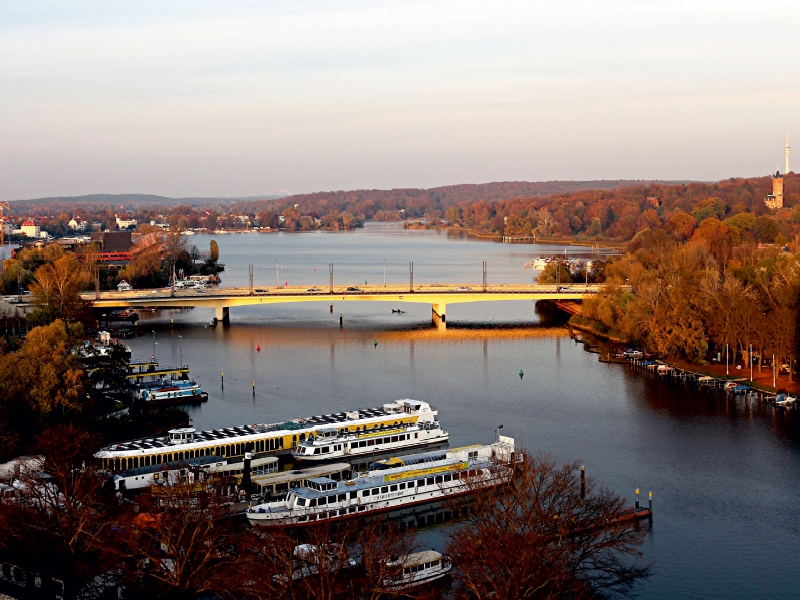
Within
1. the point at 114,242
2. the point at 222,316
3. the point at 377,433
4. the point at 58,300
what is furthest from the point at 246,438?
the point at 114,242

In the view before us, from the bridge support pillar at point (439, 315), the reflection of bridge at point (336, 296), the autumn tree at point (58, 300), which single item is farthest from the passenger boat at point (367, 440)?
the reflection of bridge at point (336, 296)

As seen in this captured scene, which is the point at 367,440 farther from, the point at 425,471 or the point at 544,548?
the point at 544,548

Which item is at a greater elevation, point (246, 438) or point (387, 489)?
point (246, 438)

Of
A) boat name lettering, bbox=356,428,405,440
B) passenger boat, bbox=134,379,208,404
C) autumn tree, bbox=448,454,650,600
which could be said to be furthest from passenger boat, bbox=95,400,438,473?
autumn tree, bbox=448,454,650,600

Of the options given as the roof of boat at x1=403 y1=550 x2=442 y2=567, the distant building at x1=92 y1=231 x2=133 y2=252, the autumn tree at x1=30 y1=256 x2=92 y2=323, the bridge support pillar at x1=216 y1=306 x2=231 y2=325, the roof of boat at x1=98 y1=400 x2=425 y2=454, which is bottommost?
the roof of boat at x1=403 y1=550 x2=442 y2=567

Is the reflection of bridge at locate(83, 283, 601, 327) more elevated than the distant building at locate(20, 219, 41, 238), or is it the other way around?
the distant building at locate(20, 219, 41, 238)

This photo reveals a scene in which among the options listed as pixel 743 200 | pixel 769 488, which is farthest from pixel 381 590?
pixel 743 200

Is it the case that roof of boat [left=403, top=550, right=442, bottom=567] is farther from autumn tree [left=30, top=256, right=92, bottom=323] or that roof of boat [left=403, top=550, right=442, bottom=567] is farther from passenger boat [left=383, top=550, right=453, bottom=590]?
autumn tree [left=30, top=256, right=92, bottom=323]
